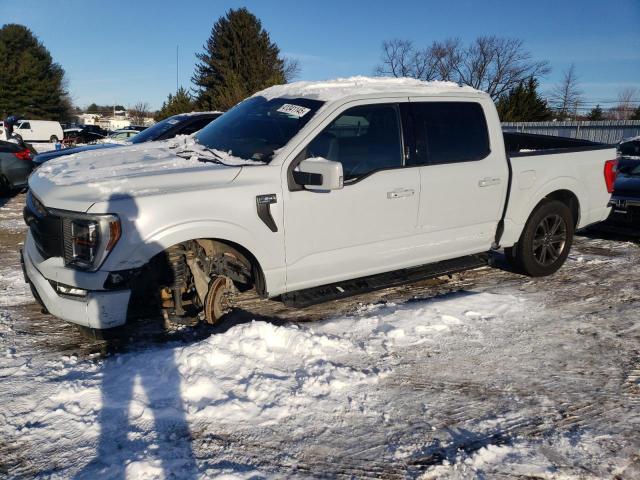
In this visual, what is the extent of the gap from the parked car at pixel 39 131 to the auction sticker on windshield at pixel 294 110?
126ft

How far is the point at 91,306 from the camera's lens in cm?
343

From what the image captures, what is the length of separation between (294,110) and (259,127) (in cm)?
34

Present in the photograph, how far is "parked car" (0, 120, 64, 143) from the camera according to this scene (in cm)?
3828

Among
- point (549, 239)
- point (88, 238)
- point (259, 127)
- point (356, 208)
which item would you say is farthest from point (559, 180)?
point (88, 238)

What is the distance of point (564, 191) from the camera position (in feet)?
18.9

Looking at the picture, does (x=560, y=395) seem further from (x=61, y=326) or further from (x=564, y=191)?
(x=61, y=326)

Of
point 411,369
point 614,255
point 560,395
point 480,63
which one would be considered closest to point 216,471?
point 411,369

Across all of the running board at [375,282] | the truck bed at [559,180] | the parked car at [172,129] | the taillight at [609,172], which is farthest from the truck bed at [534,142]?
the parked car at [172,129]

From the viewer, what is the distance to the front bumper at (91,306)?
343 centimetres

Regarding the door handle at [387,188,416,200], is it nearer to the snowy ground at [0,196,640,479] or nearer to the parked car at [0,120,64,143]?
the snowy ground at [0,196,640,479]

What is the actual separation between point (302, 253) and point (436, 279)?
2.21 metres

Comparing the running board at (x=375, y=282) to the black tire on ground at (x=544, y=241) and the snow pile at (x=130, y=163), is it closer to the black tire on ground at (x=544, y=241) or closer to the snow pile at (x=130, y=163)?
the black tire on ground at (x=544, y=241)

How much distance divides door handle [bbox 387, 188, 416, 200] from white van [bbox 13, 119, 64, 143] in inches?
1561

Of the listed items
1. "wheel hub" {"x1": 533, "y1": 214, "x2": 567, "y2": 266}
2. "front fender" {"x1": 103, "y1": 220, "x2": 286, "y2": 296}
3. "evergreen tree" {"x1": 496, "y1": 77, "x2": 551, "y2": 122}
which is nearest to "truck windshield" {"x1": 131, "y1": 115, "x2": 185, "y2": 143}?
"front fender" {"x1": 103, "y1": 220, "x2": 286, "y2": 296}
